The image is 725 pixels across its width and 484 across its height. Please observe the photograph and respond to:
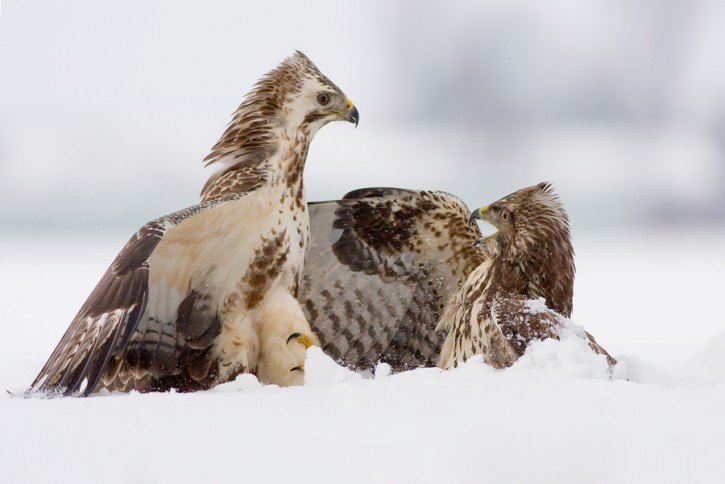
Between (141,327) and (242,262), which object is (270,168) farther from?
(141,327)

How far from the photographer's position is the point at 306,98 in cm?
447

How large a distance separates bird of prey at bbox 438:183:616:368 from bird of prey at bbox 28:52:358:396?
749mm

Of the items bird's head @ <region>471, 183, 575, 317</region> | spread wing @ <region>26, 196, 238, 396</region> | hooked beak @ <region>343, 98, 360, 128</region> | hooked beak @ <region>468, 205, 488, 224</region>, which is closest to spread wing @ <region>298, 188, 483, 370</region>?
hooked beak @ <region>468, 205, 488, 224</region>

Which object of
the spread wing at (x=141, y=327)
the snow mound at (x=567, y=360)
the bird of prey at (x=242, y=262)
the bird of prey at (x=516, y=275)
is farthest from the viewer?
the bird of prey at (x=242, y=262)

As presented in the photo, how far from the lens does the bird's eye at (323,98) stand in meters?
4.48

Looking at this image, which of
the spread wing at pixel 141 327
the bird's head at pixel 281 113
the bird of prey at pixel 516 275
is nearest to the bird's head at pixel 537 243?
the bird of prey at pixel 516 275

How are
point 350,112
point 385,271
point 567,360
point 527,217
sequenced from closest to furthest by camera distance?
1. point 567,360
2. point 527,217
3. point 350,112
4. point 385,271

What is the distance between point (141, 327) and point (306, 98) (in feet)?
4.34

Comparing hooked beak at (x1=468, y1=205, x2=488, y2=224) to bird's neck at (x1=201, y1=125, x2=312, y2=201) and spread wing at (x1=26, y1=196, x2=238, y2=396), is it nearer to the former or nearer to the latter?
bird's neck at (x1=201, y1=125, x2=312, y2=201)

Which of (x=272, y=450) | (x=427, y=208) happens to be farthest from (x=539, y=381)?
(x=427, y=208)

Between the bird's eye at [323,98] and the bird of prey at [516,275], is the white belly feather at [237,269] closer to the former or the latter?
the bird's eye at [323,98]

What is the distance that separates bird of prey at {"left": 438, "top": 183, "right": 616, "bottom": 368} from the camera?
4.00 m

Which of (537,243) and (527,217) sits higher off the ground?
(527,217)

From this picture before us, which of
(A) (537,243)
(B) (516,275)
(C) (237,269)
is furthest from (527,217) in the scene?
(C) (237,269)
